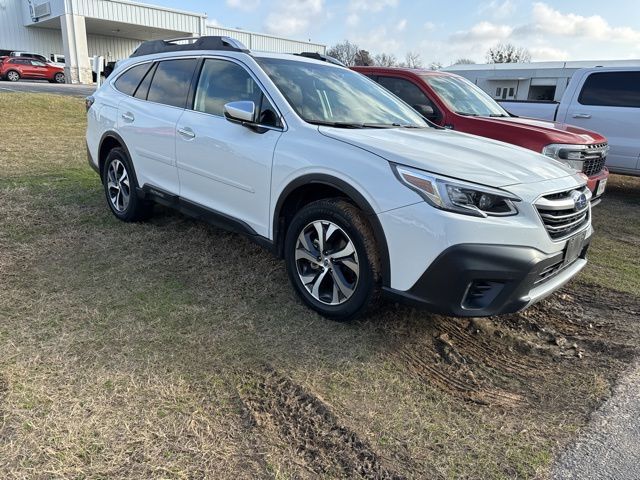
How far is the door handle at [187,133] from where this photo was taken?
3.97 meters

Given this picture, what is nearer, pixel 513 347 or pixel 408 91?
pixel 513 347

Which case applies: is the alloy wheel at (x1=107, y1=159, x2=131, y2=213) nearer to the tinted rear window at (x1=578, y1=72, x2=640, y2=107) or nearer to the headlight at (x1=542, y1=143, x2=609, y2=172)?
the headlight at (x1=542, y1=143, x2=609, y2=172)

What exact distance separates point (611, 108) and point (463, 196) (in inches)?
267

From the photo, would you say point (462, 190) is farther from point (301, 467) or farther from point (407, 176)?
point (301, 467)

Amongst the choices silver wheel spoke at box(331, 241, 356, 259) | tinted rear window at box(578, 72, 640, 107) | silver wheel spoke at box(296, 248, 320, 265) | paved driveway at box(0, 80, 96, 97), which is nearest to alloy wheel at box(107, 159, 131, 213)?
silver wheel spoke at box(296, 248, 320, 265)

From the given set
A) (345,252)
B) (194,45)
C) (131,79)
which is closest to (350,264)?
(345,252)

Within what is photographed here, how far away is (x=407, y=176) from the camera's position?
2734 mm

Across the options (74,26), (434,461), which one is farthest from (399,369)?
(74,26)

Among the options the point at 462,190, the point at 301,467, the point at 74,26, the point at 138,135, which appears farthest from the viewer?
the point at 74,26

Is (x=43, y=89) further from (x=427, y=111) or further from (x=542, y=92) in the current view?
(x=542, y=92)

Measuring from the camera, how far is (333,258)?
3.19 metres

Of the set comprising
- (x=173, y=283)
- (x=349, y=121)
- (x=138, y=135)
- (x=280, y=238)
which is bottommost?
(x=173, y=283)

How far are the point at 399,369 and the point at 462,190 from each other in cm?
111

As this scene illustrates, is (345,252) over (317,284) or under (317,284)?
over
